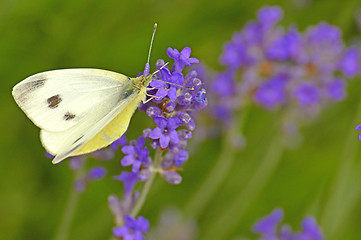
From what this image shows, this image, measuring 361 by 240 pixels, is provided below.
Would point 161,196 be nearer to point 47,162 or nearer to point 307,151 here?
point 47,162

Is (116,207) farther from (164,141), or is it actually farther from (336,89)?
(336,89)

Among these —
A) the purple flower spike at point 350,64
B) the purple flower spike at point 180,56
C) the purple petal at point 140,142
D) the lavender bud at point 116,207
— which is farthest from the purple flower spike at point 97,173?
the purple flower spike at point 350,64

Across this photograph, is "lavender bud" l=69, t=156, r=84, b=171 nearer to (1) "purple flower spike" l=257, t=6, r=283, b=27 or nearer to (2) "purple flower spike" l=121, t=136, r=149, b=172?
(2) "purple flower spike" l=121, t=136, r=149, b=172

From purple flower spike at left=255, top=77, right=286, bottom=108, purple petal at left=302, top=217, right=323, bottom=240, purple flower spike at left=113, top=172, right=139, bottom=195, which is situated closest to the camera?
purple flower spike at left=113, top=172, right=139, bottom=195

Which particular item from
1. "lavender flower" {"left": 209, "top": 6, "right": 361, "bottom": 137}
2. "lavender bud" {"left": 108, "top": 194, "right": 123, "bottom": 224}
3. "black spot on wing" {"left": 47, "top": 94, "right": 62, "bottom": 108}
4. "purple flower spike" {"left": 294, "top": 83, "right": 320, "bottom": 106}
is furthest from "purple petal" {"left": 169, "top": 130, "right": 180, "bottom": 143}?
Result: "purple flower spike" {"left": 294, "top": 83, "right": 320, "bottom": 106}

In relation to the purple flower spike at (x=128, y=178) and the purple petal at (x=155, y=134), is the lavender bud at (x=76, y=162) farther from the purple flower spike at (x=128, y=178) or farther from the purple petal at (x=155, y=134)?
the purple petal at (x=155, y=134)

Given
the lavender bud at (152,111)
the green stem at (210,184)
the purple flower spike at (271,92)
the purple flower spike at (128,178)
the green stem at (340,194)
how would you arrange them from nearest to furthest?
the lavender bud at (152,111), the purple flower spike at (128,178), the purple flower spike at (271,92), the green stem at (340,194), the green stem at (210,184)

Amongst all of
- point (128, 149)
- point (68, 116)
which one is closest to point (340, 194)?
point (128, 149)
